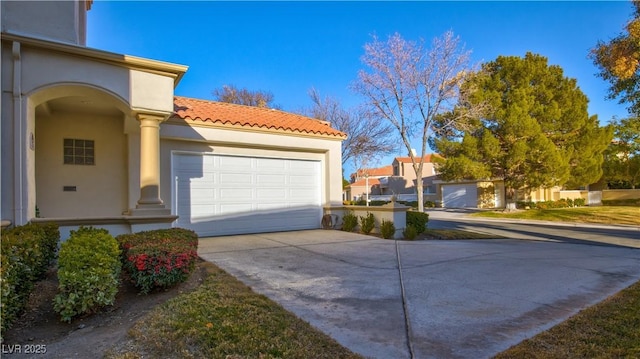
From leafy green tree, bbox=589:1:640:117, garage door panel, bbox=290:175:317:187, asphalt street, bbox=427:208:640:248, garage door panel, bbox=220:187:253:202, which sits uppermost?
leafy green tree, bbox=589:1:640:117

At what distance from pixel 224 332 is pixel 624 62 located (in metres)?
14.2

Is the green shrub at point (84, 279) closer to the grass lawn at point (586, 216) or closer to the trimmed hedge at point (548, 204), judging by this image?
the grass lawn at point (586, 216)

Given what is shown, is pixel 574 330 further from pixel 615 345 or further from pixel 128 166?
pixel 128 166

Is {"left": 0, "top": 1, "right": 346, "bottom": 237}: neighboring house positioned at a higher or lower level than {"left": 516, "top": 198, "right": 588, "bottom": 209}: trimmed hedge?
higher

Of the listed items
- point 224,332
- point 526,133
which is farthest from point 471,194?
point 224,332

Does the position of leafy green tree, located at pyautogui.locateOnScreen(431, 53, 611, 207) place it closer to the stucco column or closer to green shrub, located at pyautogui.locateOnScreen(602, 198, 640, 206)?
green shrub, located at pyautogui.locateOnScreen(602, 198, 640, 206)

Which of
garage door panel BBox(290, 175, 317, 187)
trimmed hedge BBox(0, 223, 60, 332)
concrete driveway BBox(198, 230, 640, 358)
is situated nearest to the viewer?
trimmed hedge BBox(0, 223, 60, 332)

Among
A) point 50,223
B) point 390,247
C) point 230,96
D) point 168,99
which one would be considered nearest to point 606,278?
point 390,247

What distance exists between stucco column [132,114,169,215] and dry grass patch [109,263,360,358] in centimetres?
335

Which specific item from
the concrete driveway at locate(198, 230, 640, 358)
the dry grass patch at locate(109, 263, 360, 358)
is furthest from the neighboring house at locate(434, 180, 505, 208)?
the dry grass patch at locate(109, 263, 360, 358)

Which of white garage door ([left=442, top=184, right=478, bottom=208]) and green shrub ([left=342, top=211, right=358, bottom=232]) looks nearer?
green shrub ([left=342, top=211, right=358, bottom=232])

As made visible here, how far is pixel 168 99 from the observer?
774 cm

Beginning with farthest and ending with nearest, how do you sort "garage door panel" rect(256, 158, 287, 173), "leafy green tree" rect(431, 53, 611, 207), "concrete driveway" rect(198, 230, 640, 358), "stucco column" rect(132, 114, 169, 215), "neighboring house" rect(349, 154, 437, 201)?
"neighboring house" rect(349, 154, 437, 201) < "leafy green tree" rect(431, 53, 611, 207) < "garage door panel" rect(256, 158, 287, 173) < "stucco column" rect(132, 114, 169, 215) < "concrete driveway" rect(198, 230, 640, 358)

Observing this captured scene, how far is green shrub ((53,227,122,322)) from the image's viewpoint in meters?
3.93
